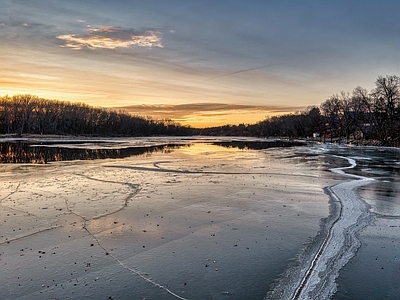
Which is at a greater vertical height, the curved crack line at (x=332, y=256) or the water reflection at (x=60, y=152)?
the water reflection at (x=60, y=152)

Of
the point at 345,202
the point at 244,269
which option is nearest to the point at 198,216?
the point at 244,269

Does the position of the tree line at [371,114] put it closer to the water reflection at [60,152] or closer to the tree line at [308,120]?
the tree line at [308,120]

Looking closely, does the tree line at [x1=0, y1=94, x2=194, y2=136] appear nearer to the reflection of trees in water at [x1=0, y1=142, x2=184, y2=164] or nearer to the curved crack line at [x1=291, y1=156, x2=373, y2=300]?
the reflection of trees in water at [x1=0, y1=142, x2=184, y2=164]

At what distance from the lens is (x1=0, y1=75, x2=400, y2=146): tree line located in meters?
82.1

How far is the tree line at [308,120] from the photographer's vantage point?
82125 millimetres

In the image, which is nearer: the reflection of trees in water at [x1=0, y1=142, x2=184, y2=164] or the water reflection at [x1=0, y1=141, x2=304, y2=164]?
the reflection of trees in water at [x1=0, y1=142, x2=184, y2=164]

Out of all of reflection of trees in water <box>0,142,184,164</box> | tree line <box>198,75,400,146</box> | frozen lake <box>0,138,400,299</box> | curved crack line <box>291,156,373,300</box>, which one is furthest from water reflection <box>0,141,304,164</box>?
tree line <box>198,75,400,146</box>

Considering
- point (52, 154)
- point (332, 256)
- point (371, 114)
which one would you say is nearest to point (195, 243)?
point (332, 256)

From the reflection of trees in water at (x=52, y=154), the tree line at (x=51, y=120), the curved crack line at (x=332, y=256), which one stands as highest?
the tree line at (x=51, y=120)

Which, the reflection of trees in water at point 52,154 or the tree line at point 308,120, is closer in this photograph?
the reflection of trees in water at point 52,154

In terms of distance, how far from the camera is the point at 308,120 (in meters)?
147

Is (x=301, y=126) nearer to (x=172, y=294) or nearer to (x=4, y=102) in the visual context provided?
(x=4, y=102)

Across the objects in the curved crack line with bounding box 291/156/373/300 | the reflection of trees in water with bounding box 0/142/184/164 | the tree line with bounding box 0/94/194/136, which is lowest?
the curved crack line with bounding box 291/156/373/300

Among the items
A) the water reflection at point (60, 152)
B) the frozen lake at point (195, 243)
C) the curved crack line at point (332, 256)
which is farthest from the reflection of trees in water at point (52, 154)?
the curved crack line at point (332, 256)
